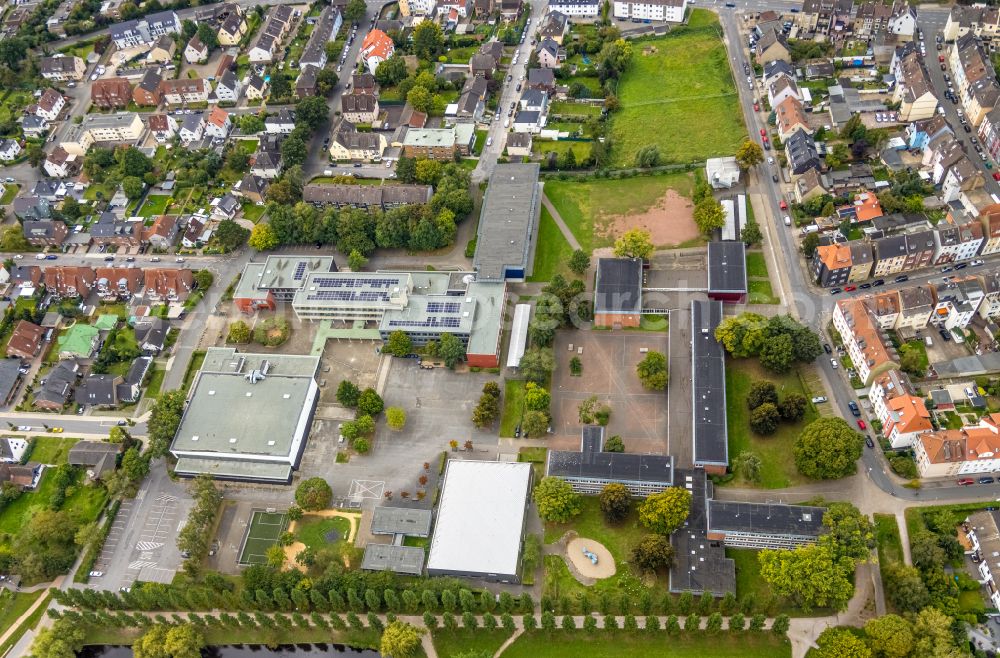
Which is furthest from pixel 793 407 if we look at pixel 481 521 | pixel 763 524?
pixel 481 521

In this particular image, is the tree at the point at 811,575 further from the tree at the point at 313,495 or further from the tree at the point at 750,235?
the tree at the point at 313,495

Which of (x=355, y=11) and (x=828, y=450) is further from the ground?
(x=355, y=11)

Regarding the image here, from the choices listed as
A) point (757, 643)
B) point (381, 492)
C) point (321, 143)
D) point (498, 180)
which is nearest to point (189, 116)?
point (321, 143)

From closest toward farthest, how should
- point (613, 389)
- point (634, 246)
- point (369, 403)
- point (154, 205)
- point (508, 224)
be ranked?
point (369, 403) → point (613, 389) → point (634, 246) → point (508, 224) → point (154, 205)

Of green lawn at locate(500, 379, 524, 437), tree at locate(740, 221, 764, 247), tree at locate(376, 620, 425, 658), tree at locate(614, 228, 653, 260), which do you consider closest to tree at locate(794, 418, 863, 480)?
tree at locate(740, 221, 764, 247)

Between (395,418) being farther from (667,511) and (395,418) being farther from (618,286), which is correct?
(618,286)

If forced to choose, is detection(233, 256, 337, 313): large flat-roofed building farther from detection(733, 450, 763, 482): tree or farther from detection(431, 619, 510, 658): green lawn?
detection(733, 450, 763, 482): tree
